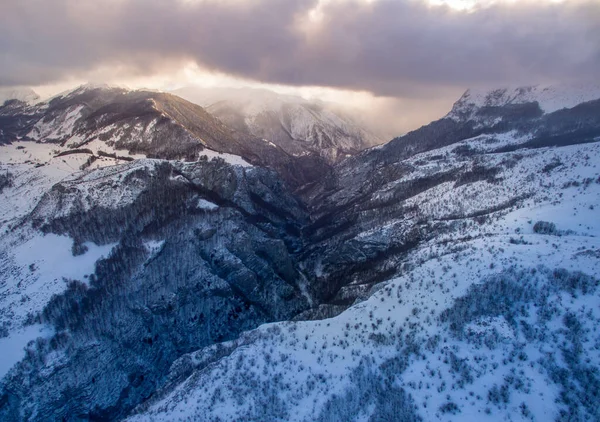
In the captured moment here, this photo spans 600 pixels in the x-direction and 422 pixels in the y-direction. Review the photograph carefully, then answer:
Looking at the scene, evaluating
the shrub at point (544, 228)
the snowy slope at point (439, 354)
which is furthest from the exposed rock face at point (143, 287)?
the shrub at point (544, 228)

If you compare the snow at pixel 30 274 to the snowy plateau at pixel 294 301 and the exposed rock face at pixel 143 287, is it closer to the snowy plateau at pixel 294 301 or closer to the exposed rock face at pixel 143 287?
the snowy plateau at pixel 294 301

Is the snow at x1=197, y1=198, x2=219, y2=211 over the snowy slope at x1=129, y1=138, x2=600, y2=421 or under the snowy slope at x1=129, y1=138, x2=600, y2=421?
over

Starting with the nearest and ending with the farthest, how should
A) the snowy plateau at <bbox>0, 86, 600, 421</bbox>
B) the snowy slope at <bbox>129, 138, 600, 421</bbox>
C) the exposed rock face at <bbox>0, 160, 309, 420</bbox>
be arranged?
the snowy slope at <bbox>129, 138, 600, 421</bbox> → the snowy plateau at <bbox>0, 86, 600, 421</bbox> → the exposed rock face at <bbox>0, 160, 309, 420</bbox>

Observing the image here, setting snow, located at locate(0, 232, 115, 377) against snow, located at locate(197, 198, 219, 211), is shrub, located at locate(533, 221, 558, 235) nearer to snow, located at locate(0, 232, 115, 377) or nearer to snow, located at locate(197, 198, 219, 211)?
snow, located at locate(197, 198, 219, 211)

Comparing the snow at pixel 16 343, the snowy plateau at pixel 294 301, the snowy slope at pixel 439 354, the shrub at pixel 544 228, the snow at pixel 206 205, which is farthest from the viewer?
the snow at pixel 206 205

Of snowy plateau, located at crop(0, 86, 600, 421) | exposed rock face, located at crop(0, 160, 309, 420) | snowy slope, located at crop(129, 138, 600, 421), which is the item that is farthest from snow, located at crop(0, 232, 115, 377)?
snowy slope, located at crop(129, 138, 600, 421)

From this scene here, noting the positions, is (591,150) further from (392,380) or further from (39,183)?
(39,183)

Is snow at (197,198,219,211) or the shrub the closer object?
the shrub

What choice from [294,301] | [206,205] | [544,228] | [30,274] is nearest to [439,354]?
[544,228]

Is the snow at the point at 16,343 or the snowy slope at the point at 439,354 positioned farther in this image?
the snow at the point at 16,343
